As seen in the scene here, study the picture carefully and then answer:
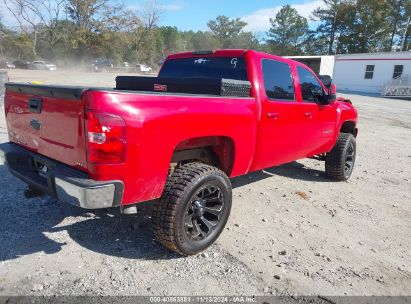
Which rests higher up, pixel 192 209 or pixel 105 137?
pixel 105 137

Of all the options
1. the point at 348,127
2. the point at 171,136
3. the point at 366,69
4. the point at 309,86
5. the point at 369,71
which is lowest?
the point at 348,127

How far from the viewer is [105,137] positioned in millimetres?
2381

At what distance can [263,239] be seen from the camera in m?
3.53

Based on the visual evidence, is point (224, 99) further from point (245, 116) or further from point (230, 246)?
point (230, 246)

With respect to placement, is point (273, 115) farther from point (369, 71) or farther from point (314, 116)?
point (369, 71)

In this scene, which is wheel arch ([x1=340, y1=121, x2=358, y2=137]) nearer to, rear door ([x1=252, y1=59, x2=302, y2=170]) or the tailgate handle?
rear door ([x1=252, y1=59, x2=302, y2=170])

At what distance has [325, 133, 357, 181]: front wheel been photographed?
17.7ft

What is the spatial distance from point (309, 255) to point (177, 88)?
2.26 metres

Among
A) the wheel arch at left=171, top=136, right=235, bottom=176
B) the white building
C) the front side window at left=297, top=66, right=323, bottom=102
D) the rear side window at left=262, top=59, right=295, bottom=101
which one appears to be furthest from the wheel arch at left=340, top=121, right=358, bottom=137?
the white building

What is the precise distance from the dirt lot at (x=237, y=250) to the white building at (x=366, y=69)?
28.7 m

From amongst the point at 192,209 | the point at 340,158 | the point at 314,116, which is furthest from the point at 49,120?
the point at 340,158

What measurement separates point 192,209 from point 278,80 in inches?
78.3

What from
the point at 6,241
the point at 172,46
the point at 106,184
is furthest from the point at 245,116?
the point at 172,46

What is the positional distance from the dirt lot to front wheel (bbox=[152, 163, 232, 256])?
0.18 m
